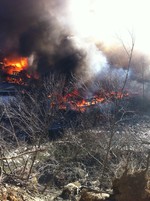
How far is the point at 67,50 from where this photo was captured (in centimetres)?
3209

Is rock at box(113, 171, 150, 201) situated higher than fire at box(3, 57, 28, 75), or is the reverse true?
fire at box(3, 57, 28, 75)

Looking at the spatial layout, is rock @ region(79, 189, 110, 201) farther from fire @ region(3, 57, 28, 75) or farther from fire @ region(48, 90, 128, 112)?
fire @ region(3, 57, 28, 75)

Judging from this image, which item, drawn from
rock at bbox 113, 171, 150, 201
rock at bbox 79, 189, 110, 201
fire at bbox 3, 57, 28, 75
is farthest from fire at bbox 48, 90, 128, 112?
rock at bbox 113, 171, 150, 201

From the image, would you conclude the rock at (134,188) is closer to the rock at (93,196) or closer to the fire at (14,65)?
the rock at (93,196)

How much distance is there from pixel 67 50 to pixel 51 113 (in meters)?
16.7

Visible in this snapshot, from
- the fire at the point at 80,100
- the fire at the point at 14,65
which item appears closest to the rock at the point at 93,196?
the fire at the point at 80,100

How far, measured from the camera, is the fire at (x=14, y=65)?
1312 inches

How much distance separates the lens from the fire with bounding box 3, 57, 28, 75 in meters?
33.3

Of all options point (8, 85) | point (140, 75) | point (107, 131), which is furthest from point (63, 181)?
point (140, 75)

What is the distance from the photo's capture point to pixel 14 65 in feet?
112

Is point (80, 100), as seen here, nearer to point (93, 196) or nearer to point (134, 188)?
point (93, 196)

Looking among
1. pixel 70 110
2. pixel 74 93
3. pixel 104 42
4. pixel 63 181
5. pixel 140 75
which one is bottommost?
pixel 63 181

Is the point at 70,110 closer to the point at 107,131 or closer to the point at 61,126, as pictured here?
the point at 61,126

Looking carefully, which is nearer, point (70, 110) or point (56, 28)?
point (70, 110)
